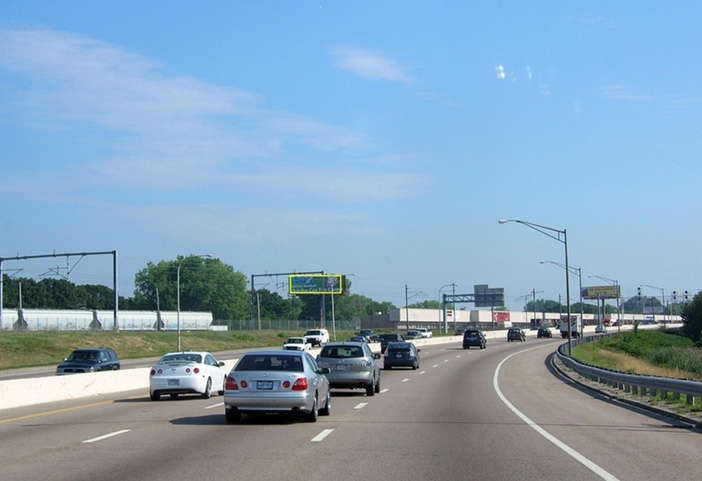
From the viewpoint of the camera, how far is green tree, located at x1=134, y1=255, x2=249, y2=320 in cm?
18150

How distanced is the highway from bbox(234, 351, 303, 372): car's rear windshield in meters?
1.17

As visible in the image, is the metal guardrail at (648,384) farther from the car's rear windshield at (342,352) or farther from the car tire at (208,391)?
the car tire at (208,391)

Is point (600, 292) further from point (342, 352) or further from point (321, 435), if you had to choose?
point (321, 435)

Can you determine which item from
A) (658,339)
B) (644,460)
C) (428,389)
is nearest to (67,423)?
(644,460)

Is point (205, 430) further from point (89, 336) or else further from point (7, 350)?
point (89, 336)

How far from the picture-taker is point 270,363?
18219 mm

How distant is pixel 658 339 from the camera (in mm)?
106938

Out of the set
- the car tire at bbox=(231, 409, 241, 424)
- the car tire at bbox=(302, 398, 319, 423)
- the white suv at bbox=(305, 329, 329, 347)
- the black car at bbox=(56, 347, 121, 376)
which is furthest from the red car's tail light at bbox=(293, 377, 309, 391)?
the white suv at bbox=(305, 329, 329, 347)

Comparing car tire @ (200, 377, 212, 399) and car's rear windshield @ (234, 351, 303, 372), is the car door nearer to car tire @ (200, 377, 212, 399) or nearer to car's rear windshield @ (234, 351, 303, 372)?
car tire @ (200, 377, 212, 399)

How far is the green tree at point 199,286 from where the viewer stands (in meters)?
182

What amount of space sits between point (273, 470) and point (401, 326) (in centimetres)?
17567

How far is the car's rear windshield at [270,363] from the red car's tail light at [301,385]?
287 mm

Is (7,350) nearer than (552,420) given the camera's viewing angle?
No

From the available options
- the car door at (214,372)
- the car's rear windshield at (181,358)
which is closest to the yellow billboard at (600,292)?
the car door at (214,372)
